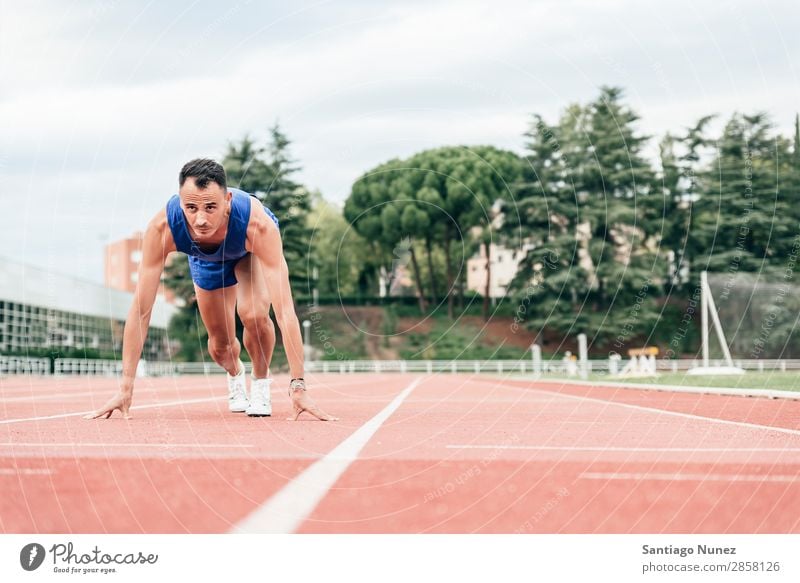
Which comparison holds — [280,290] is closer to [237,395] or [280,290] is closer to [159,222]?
[159,222]

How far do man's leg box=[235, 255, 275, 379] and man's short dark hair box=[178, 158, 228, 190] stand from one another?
1.51m

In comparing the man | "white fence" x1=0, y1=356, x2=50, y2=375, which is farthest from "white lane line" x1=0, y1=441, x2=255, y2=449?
"white fence" x1=0, y1=356, x2=50, y2=375

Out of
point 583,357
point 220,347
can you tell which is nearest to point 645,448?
point 220,347

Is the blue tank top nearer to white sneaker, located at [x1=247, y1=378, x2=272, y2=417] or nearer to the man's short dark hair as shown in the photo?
the man's short dark hair

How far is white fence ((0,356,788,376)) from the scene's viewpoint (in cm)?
4056

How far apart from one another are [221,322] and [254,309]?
2.30 ft

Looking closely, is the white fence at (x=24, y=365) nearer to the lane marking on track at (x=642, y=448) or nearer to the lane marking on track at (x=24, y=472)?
the lane marking on track at (x=642, y=448)

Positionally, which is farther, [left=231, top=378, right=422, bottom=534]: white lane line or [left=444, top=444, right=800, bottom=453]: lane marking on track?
[left=444, top=444, right=800, bottom=453]: lane marking on track

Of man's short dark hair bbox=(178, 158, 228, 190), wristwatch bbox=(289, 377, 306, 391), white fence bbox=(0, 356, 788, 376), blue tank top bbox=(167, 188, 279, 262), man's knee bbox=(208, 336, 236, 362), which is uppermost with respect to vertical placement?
man's short dark hair bbox=(178, 158, 228, 190)

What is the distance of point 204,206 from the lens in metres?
5.97

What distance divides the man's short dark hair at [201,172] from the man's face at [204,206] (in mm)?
22

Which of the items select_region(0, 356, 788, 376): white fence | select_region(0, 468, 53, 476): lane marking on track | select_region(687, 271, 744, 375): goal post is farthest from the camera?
select_region(0, 356, 788, 376): white fence
